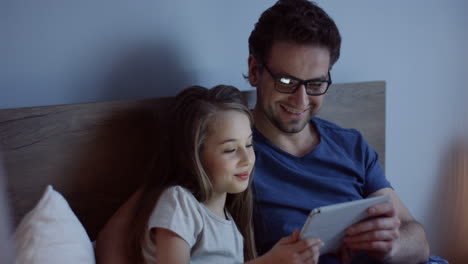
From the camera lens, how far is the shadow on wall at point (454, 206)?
2256 millimetres

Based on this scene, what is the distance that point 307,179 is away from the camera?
135cm

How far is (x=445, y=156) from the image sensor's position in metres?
2.22

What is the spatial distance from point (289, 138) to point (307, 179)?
151 mm

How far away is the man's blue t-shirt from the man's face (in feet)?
0.28

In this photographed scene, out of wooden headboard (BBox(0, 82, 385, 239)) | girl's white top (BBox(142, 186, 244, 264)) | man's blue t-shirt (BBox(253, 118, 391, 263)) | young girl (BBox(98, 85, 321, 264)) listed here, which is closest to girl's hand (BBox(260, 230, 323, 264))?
young girl (BBox(98, 85, 321, 264))

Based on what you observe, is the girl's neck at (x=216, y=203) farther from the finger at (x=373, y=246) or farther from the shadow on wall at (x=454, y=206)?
the shadow on wall at (x=454, y=206)

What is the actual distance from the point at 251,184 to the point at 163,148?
0.96ft

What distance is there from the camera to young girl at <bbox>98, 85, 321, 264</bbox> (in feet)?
3.31

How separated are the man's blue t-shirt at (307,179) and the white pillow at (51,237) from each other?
1.68 feet

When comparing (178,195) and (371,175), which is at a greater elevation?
(178,195)

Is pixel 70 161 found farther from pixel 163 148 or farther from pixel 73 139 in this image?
pixel 163 148

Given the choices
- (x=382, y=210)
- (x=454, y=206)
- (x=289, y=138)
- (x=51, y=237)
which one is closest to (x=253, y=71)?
(x=289, y=138)

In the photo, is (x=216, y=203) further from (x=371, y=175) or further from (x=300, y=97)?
(x=371, y=175)

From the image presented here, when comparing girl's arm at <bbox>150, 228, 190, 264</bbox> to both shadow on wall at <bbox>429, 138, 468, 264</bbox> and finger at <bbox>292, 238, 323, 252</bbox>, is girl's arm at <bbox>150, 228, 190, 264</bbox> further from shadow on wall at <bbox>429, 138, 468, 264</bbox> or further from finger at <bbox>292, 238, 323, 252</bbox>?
shadow on wall at <bbox>429, 138, 468, 264</bbox>
